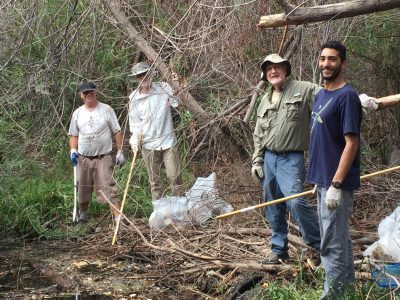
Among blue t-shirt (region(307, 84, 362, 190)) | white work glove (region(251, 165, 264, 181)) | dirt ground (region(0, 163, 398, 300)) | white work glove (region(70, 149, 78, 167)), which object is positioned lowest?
dirt ground (region(0, 163, 398, 300))

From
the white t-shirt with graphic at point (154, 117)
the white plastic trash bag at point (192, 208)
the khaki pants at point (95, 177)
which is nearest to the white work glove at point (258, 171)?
the white plastic trash bag at point (192, 208)

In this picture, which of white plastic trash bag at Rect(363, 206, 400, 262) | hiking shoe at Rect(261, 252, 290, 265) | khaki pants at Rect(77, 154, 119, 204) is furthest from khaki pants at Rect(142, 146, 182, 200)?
white plastic trash bag at Rect(363, 206, 400, 262)

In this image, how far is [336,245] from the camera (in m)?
4.51

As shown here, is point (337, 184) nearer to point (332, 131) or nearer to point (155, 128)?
point (332, 131)

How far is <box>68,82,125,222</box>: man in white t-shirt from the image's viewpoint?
26.8 feet

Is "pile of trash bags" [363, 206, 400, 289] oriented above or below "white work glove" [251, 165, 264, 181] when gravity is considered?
below

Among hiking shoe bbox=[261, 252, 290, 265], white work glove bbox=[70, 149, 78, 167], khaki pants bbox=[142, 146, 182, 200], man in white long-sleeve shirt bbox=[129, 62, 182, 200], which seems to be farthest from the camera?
white work glove bbox=[70, 149, 78, 167]

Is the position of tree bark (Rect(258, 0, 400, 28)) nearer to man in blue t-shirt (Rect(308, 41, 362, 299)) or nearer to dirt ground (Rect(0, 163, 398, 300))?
man in blue t-shirt (Rect(308, 41, 362, 299))

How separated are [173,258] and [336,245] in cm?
252

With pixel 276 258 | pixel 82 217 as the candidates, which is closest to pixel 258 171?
pixel 276 258

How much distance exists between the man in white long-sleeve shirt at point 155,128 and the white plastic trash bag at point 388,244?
10.1 feet

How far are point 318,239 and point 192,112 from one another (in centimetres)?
320

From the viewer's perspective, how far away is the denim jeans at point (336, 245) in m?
4.48

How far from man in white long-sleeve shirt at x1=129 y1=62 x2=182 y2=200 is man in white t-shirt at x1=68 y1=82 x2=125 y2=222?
345 mm
